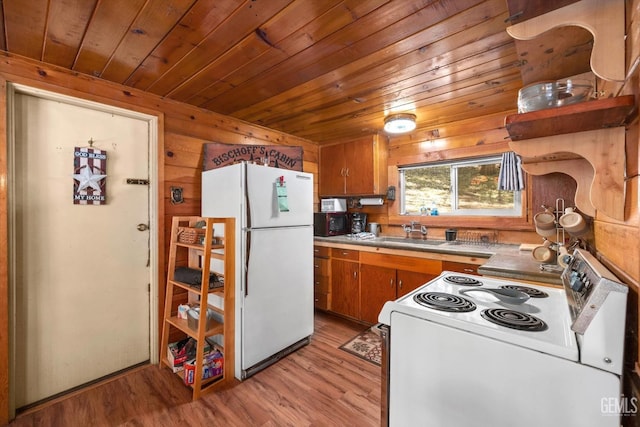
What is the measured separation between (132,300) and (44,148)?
122 cm

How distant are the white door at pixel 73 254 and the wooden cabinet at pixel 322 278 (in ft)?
5.61

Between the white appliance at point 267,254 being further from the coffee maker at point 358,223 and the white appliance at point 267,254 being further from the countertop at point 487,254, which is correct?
the coffee maker at point 358,223

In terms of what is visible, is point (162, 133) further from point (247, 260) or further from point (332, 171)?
point (332, 171)

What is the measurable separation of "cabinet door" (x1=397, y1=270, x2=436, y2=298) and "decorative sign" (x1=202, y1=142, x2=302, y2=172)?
1.53m

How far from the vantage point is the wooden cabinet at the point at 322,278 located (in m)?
3.12

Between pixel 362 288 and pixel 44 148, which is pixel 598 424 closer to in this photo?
pixel 362 288

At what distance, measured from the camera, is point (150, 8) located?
1264mm

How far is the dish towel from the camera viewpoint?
2449 mm

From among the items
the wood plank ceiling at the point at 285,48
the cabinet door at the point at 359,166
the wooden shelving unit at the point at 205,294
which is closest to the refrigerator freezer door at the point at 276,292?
the wooden shelving unit at the point at 205,294

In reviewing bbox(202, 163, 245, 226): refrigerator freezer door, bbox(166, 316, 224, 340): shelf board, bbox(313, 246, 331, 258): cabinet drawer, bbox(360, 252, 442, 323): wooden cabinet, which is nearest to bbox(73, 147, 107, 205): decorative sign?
bbox(202, 163, 245, 226): refrigerator freezer door

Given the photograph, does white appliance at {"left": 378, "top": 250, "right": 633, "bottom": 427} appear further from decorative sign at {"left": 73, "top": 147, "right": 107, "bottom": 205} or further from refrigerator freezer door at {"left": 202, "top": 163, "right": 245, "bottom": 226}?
decorative sign at {"left": 73, "top": 147, "right": 107, "bottom": 205}

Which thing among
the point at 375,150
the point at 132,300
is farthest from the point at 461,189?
the point at 132,300

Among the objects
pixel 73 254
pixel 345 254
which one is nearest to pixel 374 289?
pixel 345 254

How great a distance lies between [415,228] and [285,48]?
91.4 inches
